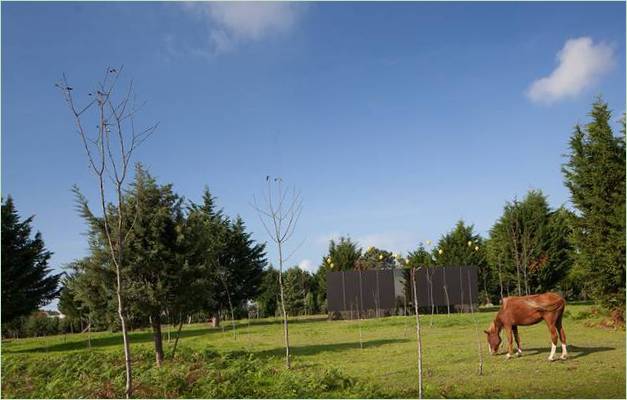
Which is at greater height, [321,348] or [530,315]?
[530,315]

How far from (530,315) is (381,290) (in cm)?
2170

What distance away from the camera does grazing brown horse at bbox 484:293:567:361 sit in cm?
1302

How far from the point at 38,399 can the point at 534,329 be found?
59.2 ft

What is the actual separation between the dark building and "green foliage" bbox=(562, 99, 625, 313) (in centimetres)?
1293

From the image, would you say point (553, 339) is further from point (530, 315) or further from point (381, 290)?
point (381, 290)

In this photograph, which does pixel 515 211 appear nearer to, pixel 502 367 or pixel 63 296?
pixel 502 367

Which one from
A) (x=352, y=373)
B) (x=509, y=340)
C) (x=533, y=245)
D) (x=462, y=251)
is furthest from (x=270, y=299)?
(x=352, y=373)

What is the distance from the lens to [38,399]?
36.3 ft

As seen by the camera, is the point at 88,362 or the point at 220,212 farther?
the point at 220,212

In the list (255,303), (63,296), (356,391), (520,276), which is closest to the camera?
(356,391)

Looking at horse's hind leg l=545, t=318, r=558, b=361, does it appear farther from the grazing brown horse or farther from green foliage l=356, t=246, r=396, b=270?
green foliage l=356, t=246, r=396, b=270

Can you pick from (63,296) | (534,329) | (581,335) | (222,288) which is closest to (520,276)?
(534,329)

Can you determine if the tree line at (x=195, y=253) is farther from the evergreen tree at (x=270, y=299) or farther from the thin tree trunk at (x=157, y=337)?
the evergreen tree at (x=270, y=299)

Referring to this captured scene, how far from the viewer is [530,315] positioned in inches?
527
